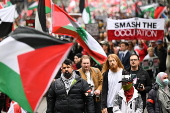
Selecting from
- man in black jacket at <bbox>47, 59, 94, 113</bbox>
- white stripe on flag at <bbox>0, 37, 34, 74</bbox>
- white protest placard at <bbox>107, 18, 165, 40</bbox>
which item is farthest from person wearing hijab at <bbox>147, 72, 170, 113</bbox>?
white protest placard at <bbox>107, 18, 165, 40</bbox>

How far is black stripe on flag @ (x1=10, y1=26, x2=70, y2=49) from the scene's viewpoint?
6.08m

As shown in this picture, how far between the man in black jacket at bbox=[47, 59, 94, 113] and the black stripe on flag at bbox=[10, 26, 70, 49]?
6.16 feet

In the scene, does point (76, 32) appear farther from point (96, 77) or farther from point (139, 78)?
point (139, 78)

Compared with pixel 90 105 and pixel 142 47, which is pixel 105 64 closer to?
pixel 90 105

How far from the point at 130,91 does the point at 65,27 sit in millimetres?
1943

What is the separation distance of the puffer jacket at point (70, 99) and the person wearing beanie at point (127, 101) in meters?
0.44

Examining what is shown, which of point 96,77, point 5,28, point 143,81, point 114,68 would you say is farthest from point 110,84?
→ point 5,28

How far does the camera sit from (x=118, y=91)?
8.61 m

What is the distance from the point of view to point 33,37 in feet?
20.0

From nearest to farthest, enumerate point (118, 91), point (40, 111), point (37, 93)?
point (37, 93) < point (118, 91) < point (40, 111)

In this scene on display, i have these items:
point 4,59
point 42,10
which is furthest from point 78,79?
point 42,10

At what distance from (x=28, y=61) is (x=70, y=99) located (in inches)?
76.4

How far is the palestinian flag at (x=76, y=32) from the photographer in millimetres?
8414

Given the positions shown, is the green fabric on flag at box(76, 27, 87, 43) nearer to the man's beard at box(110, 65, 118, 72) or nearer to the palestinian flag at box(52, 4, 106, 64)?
the palestinian flag at box(52, 4, 106, 64)
